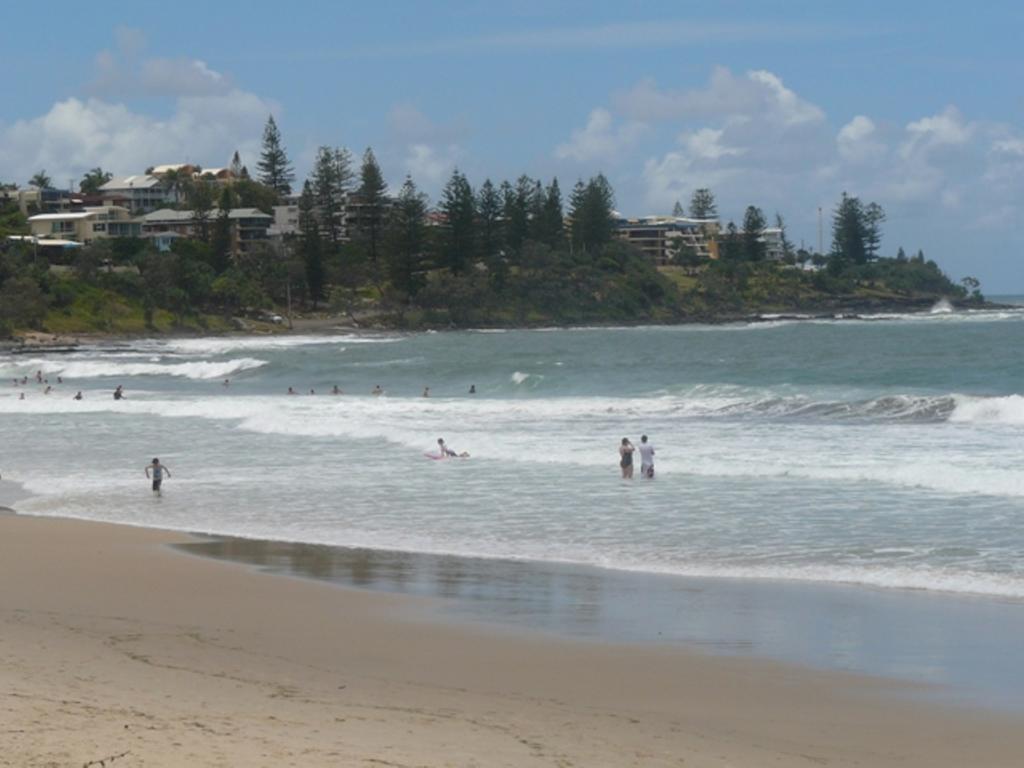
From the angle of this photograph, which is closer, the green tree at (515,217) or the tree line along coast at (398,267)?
the tree line along coast at (398,267)

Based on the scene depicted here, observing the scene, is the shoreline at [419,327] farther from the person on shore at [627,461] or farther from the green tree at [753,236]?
the person on shore at [627,461]

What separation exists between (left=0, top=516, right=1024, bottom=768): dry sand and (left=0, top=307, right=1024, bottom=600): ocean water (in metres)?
3.90

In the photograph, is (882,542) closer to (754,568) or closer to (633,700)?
(754,568)

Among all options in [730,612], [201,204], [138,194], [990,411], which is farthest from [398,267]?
[730,612]

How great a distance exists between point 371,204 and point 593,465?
101 metres

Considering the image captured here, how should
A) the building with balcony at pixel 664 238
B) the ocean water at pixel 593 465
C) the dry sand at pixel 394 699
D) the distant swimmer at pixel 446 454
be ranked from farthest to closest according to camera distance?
the building with balcony at pixel 664 238 < the distant swimmer at pixel 446 454 < the ocean water at pixel 593 465 < the dry sand at pixel 394 699

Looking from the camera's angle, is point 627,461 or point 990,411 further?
point 990,411

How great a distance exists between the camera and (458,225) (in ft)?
389

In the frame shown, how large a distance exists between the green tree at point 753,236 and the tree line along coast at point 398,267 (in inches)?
Answer: 6.3

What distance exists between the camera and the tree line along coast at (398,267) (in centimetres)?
9756

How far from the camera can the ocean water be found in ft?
49.7

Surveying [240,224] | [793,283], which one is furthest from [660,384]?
[793,283]

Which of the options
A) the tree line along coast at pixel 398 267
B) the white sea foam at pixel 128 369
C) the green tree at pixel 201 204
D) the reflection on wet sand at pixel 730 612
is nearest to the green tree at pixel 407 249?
the tree line along coast at pixel 398 267

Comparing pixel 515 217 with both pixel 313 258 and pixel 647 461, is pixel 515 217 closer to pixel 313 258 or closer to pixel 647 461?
pixel 313 258
